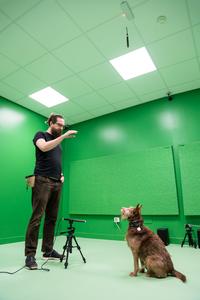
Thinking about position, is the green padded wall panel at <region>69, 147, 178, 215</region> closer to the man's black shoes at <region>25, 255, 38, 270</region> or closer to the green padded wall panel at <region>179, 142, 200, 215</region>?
Result: the green padded wall panel at <region>179, 142, 200, 215</region>

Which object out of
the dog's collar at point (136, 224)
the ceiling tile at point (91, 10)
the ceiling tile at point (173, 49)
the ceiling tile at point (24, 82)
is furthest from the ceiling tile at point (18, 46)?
the dog's collar at point (136, 224)

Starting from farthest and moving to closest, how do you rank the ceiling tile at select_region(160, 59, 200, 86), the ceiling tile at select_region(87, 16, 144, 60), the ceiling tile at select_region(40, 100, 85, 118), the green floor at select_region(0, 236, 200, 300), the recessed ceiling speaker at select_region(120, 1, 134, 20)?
the ceiling tile at select_region(40, 100, 85, 118) < the ceiling tile at select_region(160, 59, 200, 86) < the ceiling tile at select_region(87, 16, 144, 60) < the recessed ceiling speaker at select_region(120, 1, 134, 20) < the green floor at select_region(0, 236, 200, 300)

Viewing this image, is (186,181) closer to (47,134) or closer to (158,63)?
(158,63)

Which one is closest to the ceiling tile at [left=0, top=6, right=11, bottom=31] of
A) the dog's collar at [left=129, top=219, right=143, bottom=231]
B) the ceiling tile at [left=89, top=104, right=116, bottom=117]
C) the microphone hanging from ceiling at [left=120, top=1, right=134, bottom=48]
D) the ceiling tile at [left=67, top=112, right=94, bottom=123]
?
the microphone hanging from ceiling at [left=120, top=1, right=134, bottom=48]

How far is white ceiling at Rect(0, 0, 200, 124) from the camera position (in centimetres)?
253

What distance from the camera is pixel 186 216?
3791 mm

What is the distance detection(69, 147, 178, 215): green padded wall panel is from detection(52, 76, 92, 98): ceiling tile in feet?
5.40

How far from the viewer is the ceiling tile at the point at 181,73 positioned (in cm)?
356

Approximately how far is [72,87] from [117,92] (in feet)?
3.17

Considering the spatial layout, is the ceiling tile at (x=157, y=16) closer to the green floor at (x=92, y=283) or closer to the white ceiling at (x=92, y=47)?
the white ceiling at (x=92, y=47)

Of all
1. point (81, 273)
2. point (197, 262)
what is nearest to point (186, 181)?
point (197, 262)

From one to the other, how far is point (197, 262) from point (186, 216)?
145 cm

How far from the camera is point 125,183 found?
4.50 meters

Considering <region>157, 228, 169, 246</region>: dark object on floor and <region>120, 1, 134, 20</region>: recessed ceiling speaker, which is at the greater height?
<region>120, 1, 134, 20</region>: recessed ceiling speaker
